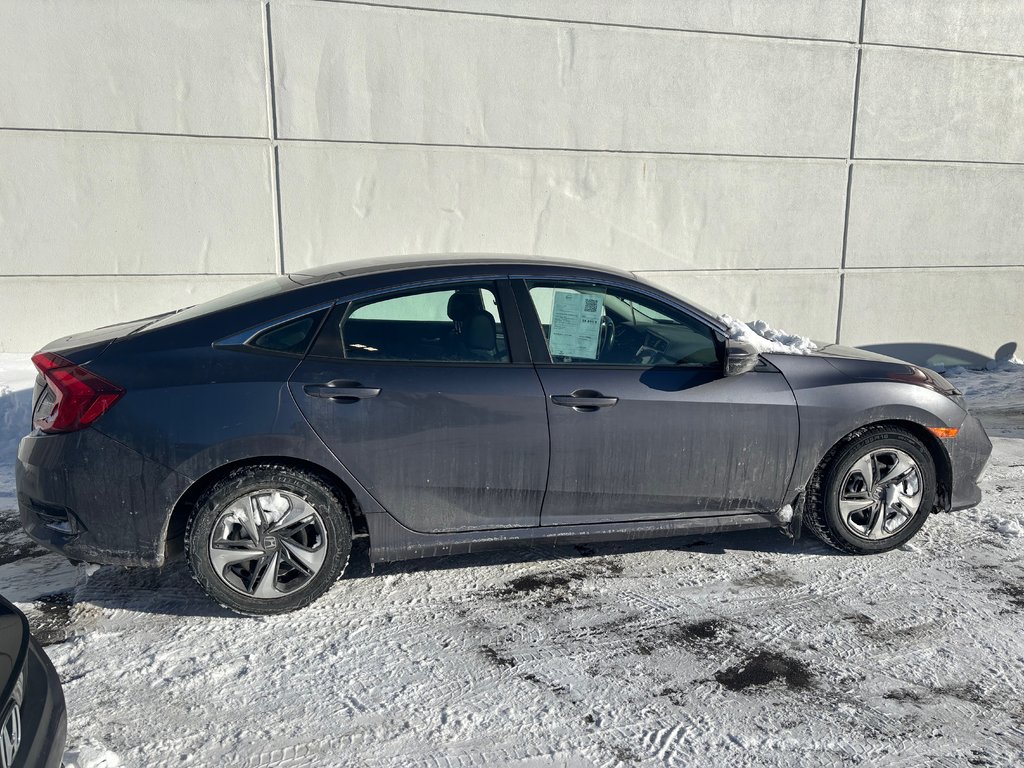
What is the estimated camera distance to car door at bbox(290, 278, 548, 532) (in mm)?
3824

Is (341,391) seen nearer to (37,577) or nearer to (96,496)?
(96,496)

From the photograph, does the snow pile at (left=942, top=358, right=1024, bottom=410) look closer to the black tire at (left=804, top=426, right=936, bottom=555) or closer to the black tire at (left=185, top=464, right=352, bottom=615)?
the black tire at (left=804, top=426, right=936, bottom=555)

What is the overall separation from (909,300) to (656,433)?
6760mm

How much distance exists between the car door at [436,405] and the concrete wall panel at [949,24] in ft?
22.9

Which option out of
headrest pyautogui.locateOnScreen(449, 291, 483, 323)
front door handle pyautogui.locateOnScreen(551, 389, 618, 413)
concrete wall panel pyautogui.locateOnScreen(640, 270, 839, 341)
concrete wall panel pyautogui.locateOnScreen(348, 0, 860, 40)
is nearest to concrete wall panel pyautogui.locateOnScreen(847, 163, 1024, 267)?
concrete wall panel pyautogui.locateOnScreen(640, 270, 839, 341)

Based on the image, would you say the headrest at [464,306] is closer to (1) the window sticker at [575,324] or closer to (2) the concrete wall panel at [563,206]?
(1) the window sticker at [575,324]

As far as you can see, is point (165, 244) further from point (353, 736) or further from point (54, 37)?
point (353, 736)

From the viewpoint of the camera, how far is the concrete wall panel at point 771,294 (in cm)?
895

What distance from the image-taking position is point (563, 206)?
841cm

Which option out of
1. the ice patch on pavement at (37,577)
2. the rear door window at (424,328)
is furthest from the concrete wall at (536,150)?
the rear door window at (424,328)

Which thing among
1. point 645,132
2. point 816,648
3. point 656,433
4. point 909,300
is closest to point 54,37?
point 645,132

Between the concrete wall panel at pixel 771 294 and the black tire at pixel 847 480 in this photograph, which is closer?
the black tire at pixel 847 480

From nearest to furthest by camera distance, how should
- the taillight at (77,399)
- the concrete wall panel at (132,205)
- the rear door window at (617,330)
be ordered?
the taillight at (77,399)
the rear door window at (617,330)
the concrete wall panel at (132,205)

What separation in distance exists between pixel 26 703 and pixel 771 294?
26.8 ft
